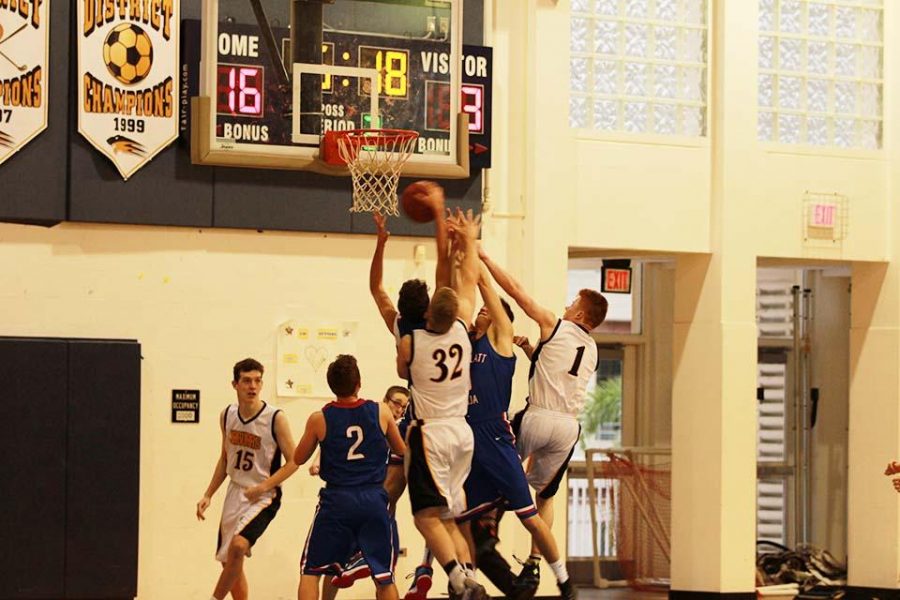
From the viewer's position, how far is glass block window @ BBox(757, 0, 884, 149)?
13.7m

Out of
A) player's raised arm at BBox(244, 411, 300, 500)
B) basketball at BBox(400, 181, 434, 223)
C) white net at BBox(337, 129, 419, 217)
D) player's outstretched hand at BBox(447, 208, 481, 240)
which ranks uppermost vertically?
white net at BBox(337, 129, 419, 217)

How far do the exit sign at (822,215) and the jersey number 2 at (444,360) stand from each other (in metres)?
6.01

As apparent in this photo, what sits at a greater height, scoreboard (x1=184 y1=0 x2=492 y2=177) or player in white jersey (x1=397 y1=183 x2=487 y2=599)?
scoreboard (x1=184 y1=0 x2=492 y2=177)

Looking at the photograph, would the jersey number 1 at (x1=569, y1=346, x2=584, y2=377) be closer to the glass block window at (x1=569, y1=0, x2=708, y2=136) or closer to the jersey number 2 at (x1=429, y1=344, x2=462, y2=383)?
the jersey number 2 at (x1=429, y1=344, x2=462, y2=383)

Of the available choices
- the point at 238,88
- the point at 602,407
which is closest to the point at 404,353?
the point at 238,88

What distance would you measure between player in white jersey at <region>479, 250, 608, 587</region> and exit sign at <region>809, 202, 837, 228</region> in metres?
4.71

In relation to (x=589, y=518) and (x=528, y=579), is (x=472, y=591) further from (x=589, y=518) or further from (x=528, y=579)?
(x=589, y=518)

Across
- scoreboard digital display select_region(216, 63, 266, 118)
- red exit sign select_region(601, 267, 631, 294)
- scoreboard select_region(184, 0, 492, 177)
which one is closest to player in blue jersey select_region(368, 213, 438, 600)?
scoreboard select_region(184, 0, 492, 177)

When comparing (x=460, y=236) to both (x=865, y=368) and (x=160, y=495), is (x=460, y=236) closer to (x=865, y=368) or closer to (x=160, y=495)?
(x=160, y=495)

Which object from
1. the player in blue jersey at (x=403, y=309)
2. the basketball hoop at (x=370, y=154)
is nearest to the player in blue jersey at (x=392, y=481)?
the player in blue jersey at (x=403, y=309)

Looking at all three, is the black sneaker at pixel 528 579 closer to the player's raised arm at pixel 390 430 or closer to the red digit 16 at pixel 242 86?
the player's raised arm at pixel 390 430

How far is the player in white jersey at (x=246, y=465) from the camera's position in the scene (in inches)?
389

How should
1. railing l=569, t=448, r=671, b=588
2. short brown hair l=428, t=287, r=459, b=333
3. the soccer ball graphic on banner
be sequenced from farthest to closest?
1. railing l=569, t=448, r=671, b=588
2. the soccer ball graphic on banner
3. short brown hair l=428, t=287, r=459, b=333

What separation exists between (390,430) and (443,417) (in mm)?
333
